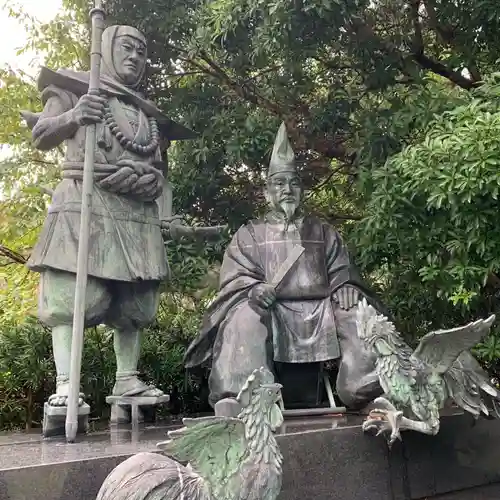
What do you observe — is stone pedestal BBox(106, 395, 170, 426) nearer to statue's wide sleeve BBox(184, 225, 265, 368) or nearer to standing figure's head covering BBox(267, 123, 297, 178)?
statue's wide sleeve BBox(184, 225, 265, 368)

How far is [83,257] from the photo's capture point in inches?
143

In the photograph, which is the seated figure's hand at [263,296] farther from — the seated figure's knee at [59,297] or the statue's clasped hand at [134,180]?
the seated figure's knee at [59,297]

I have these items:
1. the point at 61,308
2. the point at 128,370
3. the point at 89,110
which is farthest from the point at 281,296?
the point at 89,110

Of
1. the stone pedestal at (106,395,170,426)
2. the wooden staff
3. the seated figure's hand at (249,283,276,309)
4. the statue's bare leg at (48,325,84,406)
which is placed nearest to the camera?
the wooden staff

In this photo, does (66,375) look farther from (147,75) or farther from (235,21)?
(147,75)

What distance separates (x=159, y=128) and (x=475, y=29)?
9.00 ft

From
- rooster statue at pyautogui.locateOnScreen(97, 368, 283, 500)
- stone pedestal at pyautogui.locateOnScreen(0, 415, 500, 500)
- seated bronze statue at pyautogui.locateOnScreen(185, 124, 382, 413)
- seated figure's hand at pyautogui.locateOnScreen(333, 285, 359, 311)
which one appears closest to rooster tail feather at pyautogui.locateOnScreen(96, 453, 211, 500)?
rooster statue at pyautogui.locateOnScreen(97, 368, 283, 500)

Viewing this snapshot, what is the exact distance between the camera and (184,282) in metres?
6.13

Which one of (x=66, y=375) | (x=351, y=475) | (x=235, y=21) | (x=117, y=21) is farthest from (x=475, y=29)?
(x=66, y=375)

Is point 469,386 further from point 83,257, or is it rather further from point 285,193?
point 83,257

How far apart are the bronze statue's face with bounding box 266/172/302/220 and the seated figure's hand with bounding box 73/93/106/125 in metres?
1.53

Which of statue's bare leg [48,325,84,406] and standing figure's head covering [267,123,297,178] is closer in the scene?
statue's bare leg [48,325,84,406]

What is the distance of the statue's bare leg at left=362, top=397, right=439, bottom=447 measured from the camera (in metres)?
3.39

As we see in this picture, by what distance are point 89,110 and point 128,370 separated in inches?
64.7
